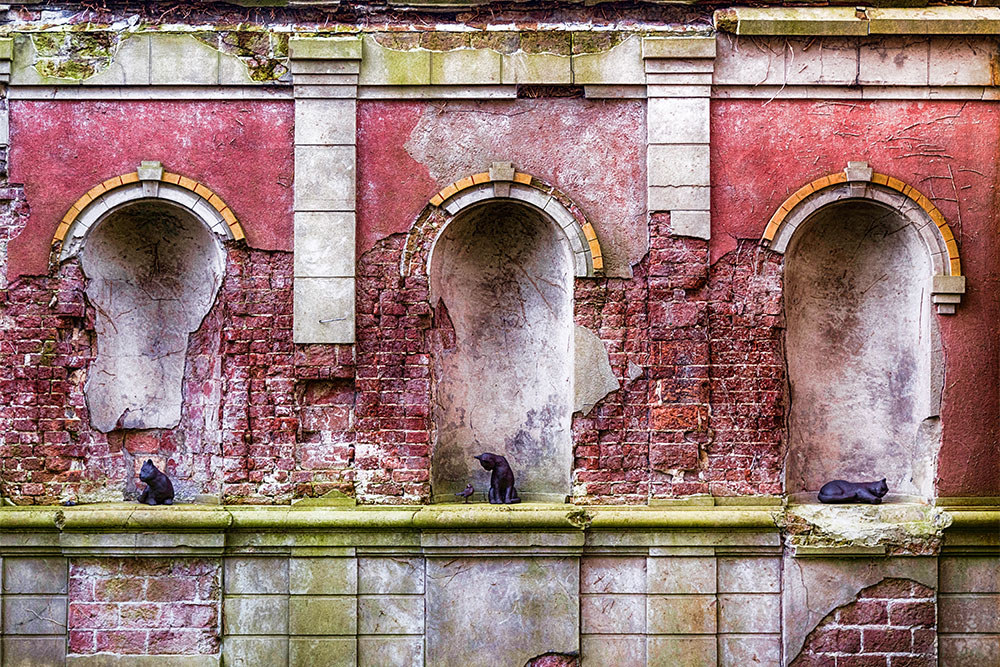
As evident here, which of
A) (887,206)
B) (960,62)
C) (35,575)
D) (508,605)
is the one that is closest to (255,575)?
(35,575)

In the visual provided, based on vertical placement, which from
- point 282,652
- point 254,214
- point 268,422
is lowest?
point 282,652

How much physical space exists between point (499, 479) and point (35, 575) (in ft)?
10.5

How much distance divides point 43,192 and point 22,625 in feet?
9.68

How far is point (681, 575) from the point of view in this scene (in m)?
5.75

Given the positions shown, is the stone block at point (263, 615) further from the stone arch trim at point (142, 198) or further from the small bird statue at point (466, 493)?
the stone arch trim at point (142, 198)

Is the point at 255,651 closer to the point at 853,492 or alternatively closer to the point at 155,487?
the point at 155,487

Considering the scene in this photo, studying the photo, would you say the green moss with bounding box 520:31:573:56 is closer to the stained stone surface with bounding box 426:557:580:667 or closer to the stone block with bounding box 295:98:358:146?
the stone block with bounding box 295:98:358:146

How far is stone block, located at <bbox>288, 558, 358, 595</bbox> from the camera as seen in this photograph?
572 centimetres

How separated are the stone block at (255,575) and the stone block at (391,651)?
673 millimetres

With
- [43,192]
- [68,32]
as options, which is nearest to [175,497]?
[43,192]

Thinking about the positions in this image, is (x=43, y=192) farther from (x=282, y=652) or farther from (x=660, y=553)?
(x=660, y=553)

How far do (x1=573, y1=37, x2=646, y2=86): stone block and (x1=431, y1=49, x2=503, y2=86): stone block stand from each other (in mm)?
561

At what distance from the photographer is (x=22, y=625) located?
575 cm

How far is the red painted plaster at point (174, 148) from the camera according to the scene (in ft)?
19.2
